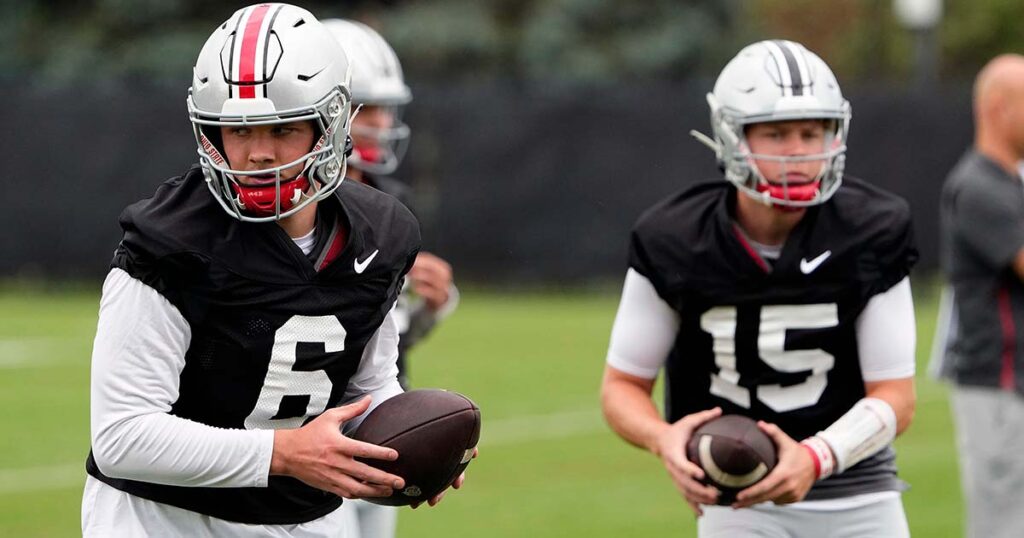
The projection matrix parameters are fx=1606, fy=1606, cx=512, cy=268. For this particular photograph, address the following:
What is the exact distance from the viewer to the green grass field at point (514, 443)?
7.21 m

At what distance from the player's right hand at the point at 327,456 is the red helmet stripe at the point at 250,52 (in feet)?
2.16

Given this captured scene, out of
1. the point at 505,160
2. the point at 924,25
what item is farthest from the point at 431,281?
the point at 924,25

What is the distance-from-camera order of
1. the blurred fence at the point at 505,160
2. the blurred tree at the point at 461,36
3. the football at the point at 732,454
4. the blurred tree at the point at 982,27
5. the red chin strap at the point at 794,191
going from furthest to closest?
1. the blurred tree at the point at 982,27
2. the blurred tree at the point at 461,36
3. the blurred fence at the point at 505,160
4. the red chin strap at the point at 794,191
5. the football at the point at 732,454

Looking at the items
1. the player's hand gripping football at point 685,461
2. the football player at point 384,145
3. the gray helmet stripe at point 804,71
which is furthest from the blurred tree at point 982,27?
the player's hand gripping football at point 685,461

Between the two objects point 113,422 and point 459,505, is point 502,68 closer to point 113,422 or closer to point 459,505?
point 459,505

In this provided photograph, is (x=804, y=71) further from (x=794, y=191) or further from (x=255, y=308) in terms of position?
(x=255, y=308)

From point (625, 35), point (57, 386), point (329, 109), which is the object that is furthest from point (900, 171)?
point (329, 109)

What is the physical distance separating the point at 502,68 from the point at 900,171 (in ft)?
26.0

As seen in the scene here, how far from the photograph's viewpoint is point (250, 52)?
3.21 metres

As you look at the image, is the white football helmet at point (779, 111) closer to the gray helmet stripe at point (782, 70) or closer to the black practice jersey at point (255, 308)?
the gray helmet stripe at point (782, 70)

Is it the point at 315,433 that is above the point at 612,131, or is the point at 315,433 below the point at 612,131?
above

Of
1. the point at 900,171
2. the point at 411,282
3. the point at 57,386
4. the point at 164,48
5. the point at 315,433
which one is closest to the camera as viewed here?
the point at 315,433

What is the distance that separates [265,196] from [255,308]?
0.23 metres

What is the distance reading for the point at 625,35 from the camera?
74.9 feet
